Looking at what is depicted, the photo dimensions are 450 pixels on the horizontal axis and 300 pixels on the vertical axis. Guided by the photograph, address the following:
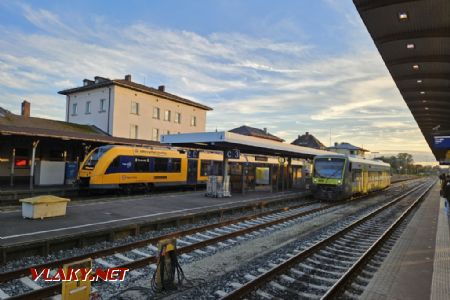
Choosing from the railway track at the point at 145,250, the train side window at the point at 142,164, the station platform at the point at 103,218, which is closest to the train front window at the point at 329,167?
the station platform at the point at 103,218

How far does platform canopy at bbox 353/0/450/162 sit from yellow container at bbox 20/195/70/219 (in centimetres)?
1091

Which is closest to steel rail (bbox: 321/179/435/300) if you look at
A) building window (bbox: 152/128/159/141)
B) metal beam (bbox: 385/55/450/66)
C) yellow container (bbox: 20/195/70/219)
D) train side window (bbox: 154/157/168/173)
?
metal beam (bbox: 385/55/450/66)

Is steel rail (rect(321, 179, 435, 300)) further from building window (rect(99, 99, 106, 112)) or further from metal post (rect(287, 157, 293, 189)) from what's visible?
building window (rect(99, 99, 106, 112))

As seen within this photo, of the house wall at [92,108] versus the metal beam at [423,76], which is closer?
the metal beam at [423,76]

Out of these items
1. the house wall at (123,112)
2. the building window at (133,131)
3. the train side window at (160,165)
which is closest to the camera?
the train side window at (160,165)

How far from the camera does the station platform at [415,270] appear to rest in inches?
260

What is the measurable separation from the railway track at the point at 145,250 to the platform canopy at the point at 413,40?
23.7ft

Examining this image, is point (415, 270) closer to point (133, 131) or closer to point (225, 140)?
point (225, 140)

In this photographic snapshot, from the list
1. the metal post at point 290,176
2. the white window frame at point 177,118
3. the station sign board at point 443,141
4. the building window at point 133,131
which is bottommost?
the metal post at point 290,176

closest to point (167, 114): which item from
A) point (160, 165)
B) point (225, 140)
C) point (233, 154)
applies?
point (160, 165)

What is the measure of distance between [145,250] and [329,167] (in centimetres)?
1549

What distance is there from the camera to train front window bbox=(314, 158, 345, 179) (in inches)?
869

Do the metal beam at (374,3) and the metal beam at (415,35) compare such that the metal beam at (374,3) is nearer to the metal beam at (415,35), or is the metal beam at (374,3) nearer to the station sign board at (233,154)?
the metal beam at (415,35)

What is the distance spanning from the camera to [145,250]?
9.53m
